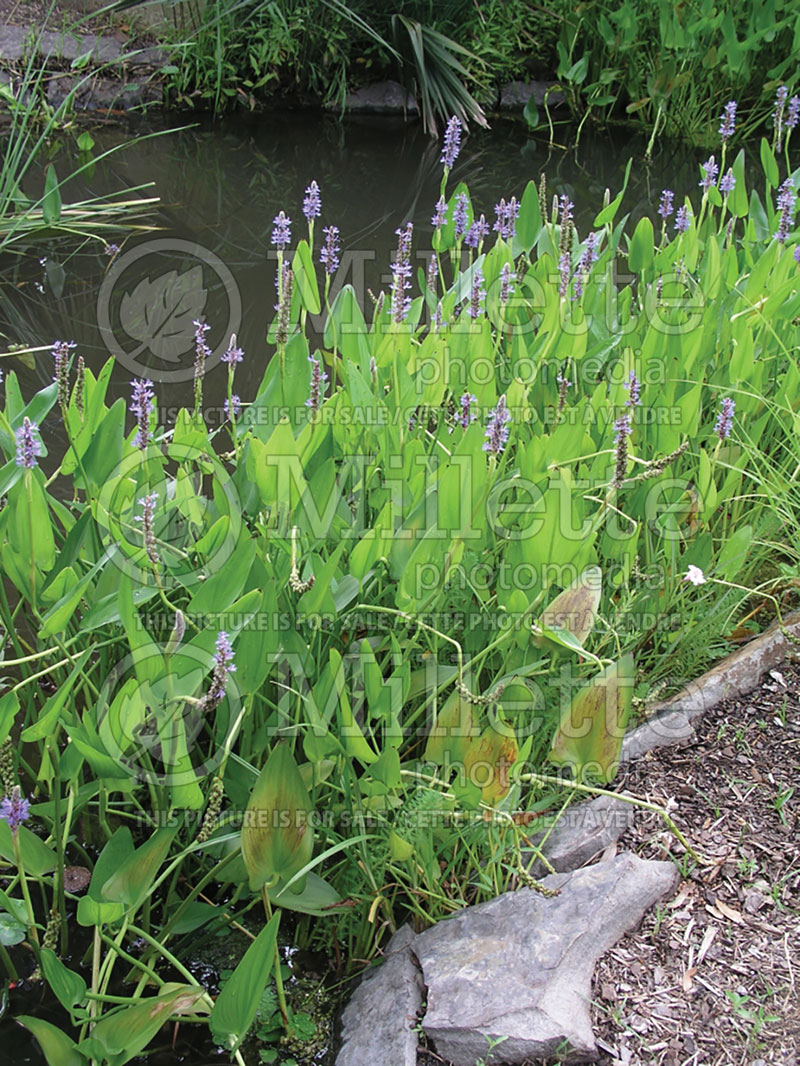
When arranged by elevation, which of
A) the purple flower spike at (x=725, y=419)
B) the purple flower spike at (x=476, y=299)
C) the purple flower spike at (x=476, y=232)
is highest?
the purple flower spike at (x=476, y=232)

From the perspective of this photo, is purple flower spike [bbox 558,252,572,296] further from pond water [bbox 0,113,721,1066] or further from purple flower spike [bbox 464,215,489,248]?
pond water [bbox 0,113,721,1066]

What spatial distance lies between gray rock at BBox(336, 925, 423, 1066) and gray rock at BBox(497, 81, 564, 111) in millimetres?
6726

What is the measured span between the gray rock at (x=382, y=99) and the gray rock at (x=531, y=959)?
632 cm

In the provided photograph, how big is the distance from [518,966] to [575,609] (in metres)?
0.52

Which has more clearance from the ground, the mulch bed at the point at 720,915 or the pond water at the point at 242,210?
the pond water at the point at 242,210

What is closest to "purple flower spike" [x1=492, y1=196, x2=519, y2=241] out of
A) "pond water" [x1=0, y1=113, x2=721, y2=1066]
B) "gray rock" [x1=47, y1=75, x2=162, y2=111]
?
"pond water" [x1=0, y1=113, x2=721, y2=1066]

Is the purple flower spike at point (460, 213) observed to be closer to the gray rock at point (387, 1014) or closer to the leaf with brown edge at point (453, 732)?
the leaf with brown edge at point (453, 732)

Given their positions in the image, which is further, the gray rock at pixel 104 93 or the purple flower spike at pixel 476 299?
the gray rock at pixel 104 93

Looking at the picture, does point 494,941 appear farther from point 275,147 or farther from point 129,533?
point 275,147

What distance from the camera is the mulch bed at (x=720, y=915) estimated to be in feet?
4.77

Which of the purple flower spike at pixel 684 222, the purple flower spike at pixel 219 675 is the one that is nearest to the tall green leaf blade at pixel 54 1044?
the purple flower spike at pixel 219 675

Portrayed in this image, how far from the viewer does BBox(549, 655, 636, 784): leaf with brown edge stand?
1582 millimetres

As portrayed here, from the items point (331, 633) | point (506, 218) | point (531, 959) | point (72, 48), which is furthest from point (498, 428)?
point (72, 48)

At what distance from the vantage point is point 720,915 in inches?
63.9
